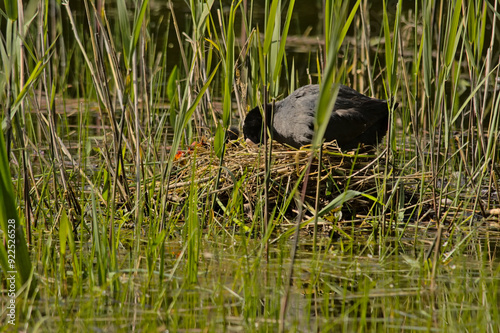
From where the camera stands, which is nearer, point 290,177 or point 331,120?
point 290,177

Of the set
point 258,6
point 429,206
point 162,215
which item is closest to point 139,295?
point 162,215

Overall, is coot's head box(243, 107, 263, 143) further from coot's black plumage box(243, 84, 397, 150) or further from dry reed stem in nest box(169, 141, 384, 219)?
dry reed stem in nest box(169, 141, 384, 219)

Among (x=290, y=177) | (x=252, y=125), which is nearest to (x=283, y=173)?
(x=290, y=177)

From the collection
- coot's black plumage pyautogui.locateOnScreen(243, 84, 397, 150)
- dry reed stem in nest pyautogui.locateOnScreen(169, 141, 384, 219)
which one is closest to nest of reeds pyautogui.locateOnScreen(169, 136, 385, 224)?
dry reed stem in nest pyautogui.locateOnScreen(169, 141, 384, 219)

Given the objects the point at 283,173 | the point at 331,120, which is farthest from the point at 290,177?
the point at 331,120

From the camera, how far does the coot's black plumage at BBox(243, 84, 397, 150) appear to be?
3.57 m

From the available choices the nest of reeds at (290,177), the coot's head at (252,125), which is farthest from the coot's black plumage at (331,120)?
the nest of reeds at (290,177)

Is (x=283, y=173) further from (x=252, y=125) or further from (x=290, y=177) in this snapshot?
(x=252, y=125)

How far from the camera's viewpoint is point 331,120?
3570 millimetres

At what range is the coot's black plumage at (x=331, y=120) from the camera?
11.7 ft

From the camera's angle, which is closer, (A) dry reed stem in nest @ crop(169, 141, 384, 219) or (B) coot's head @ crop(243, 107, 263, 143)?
(A) dry reed stem in nest @ crop(169, 141, 384, 219)

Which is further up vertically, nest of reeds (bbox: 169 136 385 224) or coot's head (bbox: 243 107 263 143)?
coot's head (bbox: 243 107 263 143)

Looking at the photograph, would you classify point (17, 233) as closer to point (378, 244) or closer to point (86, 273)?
point (86, 273)

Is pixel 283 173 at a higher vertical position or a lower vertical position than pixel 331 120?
lower
